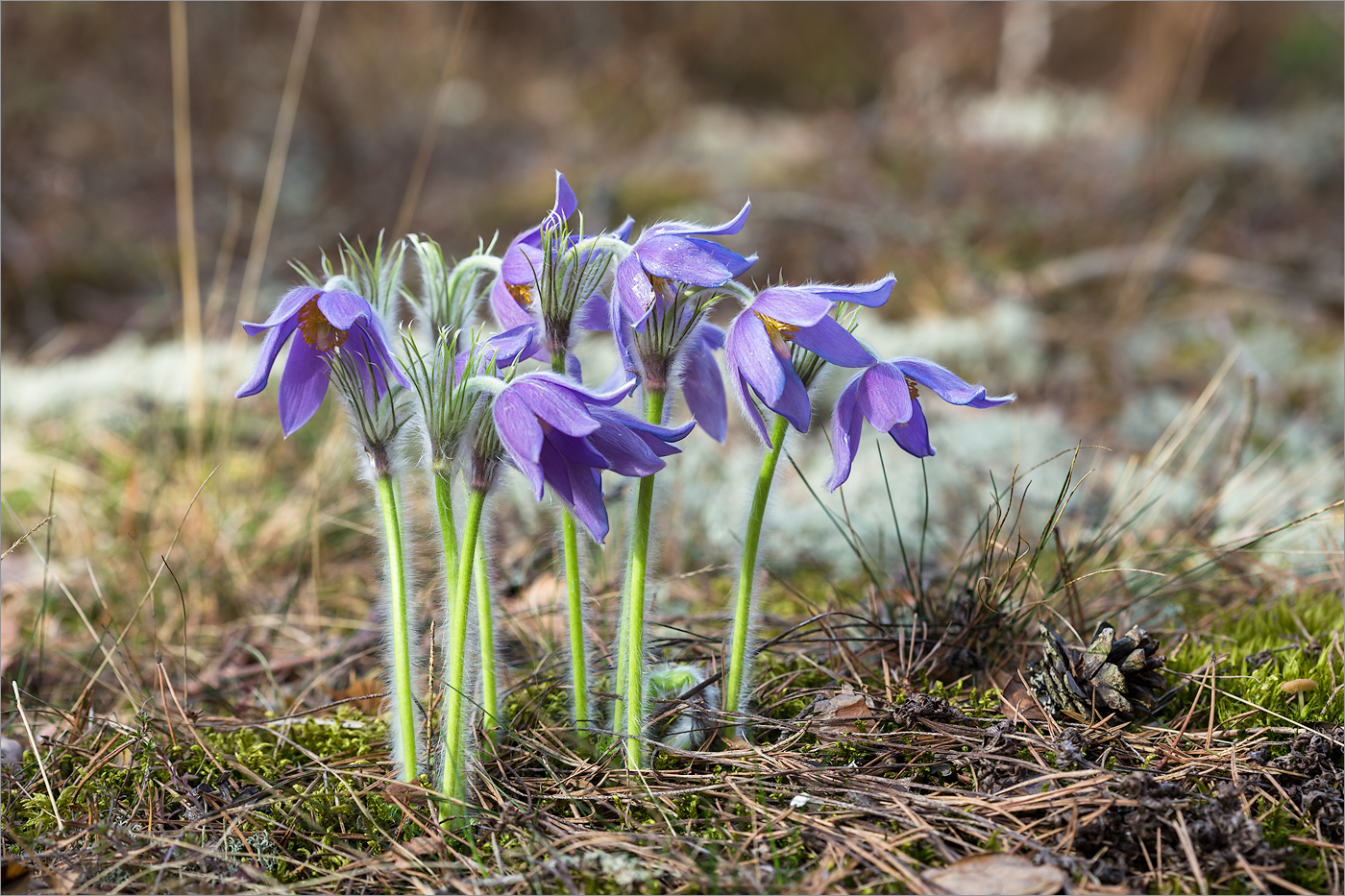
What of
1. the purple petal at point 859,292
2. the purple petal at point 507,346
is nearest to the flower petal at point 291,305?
the purple petal at point 507,346

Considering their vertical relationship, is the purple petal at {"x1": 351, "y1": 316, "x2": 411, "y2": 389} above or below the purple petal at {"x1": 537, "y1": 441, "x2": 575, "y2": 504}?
above

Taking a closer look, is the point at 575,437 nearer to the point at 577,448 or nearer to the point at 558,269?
the point at 577,448

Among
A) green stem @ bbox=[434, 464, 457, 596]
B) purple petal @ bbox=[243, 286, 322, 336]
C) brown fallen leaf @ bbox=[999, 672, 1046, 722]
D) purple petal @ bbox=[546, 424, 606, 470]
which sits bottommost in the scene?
brown fallen leaf @ bbox=[999, 672, 1046, 722]

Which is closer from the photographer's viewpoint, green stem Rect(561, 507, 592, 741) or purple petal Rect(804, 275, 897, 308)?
purple petal Rect(804, 275, 897, 308)

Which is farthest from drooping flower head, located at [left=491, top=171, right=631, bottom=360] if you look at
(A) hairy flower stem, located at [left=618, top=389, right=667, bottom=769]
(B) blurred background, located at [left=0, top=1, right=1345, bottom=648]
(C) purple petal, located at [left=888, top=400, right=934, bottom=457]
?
(C) purple petal, located at [left=888, top=400, right=934, bottom=457]

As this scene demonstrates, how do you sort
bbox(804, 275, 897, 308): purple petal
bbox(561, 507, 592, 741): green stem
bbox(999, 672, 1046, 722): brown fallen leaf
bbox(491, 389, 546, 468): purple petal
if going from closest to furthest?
bbox(491, 389, 546, 468): purple petal < bbox(804, 275, 897, 308): purple petal < bbox(561, 507, 592, 741): green stem < bbox(999, 672, 1046, 722): brown fallen leaf

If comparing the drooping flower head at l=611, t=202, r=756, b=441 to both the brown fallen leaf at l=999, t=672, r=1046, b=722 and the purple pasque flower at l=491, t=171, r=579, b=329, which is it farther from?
the brown fallen leaf at l=999, t=672, r=1046, b=722
